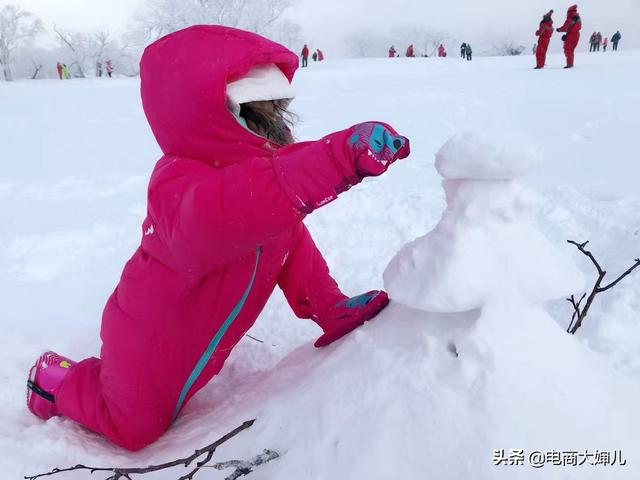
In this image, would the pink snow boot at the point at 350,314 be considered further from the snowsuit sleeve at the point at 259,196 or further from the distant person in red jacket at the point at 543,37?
the distant person in red jacket at the point at 543,37

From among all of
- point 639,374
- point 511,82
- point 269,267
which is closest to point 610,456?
point 639,374

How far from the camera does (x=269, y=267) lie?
180cm

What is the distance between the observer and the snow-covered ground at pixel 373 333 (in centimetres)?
98

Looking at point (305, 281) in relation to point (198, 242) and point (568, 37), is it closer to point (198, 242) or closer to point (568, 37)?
point (198, 242)

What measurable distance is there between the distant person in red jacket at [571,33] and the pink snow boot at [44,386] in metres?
12.6

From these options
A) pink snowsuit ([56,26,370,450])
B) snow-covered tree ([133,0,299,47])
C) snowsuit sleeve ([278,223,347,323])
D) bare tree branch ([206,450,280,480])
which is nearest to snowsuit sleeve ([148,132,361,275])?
pink snowsuit ([56,26,370,450])

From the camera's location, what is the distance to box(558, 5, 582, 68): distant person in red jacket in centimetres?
1187

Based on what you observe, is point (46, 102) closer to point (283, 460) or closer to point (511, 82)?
point (511, 82)

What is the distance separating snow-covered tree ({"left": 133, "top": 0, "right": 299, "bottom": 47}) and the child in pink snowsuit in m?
28.3

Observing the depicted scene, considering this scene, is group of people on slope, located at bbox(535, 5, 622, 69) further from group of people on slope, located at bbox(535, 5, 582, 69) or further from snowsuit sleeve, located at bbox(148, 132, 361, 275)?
snowsuit sleeve, located at bbox(148, 132, 361, 275)

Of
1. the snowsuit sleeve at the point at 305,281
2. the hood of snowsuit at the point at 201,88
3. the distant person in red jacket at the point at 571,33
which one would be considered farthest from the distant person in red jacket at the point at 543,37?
the hood of snowsuit at the point at 201,88

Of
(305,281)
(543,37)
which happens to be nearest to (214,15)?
(543,37)

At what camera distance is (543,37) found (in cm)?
1255

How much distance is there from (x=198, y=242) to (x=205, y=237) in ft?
0.10
